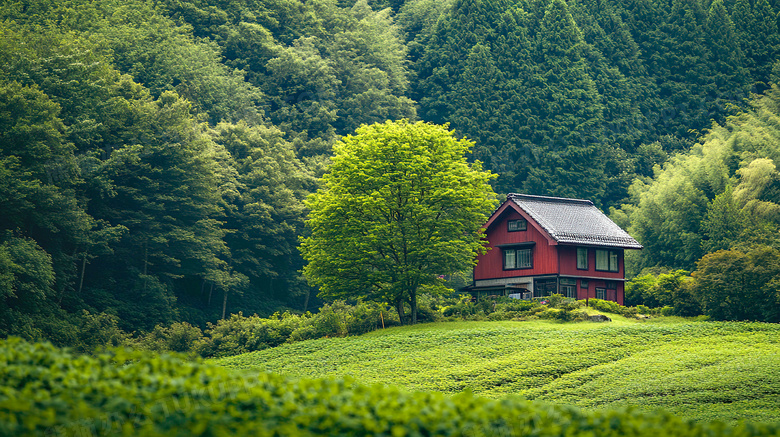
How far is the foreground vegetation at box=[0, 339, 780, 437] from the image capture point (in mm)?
8250

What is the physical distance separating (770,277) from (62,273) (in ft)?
121

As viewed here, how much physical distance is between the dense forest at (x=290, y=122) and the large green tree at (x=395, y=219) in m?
13.6

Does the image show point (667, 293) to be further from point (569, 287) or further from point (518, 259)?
point (518, 259)

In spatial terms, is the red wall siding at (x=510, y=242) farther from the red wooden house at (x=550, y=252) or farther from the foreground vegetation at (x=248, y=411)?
the foreground vegetation at (x=248, y=411)

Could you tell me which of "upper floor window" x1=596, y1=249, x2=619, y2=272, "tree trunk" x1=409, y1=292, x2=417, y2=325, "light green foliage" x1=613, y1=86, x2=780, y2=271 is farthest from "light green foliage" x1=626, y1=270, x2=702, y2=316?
"light green foliage" x1=613, y1=86, x2=780, y2=271

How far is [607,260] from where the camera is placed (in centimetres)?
4438

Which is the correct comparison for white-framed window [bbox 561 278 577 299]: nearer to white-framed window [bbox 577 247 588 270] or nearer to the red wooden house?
the red wooden house

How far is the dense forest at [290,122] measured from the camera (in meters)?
45.5

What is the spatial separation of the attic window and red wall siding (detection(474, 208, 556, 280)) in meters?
0.19

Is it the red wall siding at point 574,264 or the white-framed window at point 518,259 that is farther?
the white-framed window at point 518,259

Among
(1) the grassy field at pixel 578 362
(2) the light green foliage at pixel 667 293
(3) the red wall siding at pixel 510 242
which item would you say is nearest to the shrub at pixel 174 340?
(1) the grassy field at pixel 578 362

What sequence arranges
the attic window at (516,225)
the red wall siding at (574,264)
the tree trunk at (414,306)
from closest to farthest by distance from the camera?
the tree trunk at (414,306) < the red wall siding at (574,264) < the attic window at (516,225)

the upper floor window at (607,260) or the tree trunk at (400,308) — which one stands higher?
the upper floor window at (607,260)

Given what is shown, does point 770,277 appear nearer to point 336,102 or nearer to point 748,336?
point 748,336
